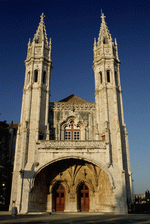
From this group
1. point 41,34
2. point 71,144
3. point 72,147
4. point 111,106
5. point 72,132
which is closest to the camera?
point 72,147

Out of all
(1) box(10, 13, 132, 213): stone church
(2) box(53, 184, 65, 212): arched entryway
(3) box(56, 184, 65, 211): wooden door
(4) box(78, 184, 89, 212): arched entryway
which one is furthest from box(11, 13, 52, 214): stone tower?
(4) box(78, 184, 89, 212): arched entryway

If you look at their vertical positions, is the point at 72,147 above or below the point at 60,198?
above

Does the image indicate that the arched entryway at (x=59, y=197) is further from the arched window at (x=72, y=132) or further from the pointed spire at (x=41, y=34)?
the pointed spire at (x=41, y=34)

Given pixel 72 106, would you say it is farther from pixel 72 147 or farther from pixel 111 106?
pixel 72 147

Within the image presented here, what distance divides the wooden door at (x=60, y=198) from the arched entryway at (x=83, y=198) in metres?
1.70

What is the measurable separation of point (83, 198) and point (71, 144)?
242 inches

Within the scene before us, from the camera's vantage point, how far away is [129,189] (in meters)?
19.3

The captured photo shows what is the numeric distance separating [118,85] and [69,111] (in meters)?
6.68

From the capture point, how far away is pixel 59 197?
2131 cm

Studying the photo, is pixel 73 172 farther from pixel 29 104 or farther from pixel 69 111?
pixel 29 104

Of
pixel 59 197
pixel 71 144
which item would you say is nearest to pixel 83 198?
pixel 59 197

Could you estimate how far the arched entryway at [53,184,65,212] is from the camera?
21.0 m

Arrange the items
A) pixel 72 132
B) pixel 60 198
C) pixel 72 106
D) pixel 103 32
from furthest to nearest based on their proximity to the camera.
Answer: pixel 103 32 < pixel 72 106 < pixel 72 132 < pixel 60 198

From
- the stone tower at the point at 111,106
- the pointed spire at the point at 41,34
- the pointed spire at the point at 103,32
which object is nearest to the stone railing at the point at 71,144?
the stone tower at the point at 111,106
